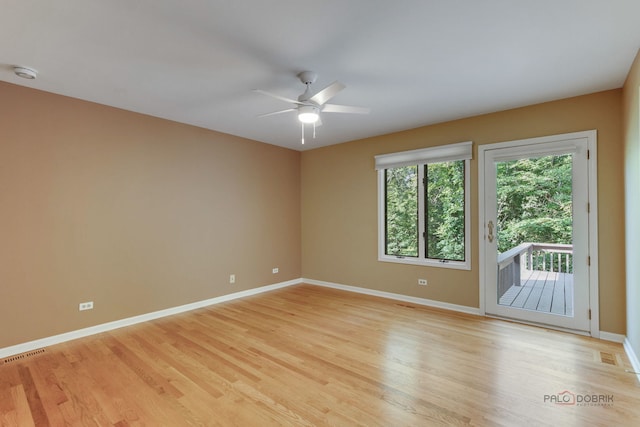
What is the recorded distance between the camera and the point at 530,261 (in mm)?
3678

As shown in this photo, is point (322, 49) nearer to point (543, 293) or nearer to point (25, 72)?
point (25, 72)

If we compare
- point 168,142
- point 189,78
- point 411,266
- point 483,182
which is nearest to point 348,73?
point 189,78

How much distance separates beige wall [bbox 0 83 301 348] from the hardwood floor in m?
0.52

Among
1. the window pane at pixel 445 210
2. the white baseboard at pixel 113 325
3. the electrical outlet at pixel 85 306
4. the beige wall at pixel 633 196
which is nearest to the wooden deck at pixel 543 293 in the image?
the beige wall at pixel 633 196

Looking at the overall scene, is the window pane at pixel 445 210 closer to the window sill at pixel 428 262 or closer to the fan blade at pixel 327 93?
the window sill at pixel 428 262

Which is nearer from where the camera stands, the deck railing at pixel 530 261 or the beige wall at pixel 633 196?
the beige wall at pixel 633 196

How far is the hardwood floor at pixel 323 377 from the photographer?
2000 mm

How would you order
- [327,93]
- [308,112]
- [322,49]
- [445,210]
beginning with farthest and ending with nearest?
[445,210] < [308,112] < [327,93] < [322,49]

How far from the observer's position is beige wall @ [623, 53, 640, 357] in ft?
8.25

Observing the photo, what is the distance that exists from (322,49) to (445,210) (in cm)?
299

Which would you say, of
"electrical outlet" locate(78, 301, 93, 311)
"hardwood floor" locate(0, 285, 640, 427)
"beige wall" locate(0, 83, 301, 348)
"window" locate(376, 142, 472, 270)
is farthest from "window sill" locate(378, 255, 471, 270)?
"electrical outlet" locate(78, 301, 93, 311)

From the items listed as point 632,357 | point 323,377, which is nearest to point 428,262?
point 632,357

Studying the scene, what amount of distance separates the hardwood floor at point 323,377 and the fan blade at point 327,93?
7.82ft

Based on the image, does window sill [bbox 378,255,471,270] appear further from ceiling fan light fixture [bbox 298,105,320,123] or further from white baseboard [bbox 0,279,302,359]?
ceiling fan light fixture [bbox 298,105,320,123]
